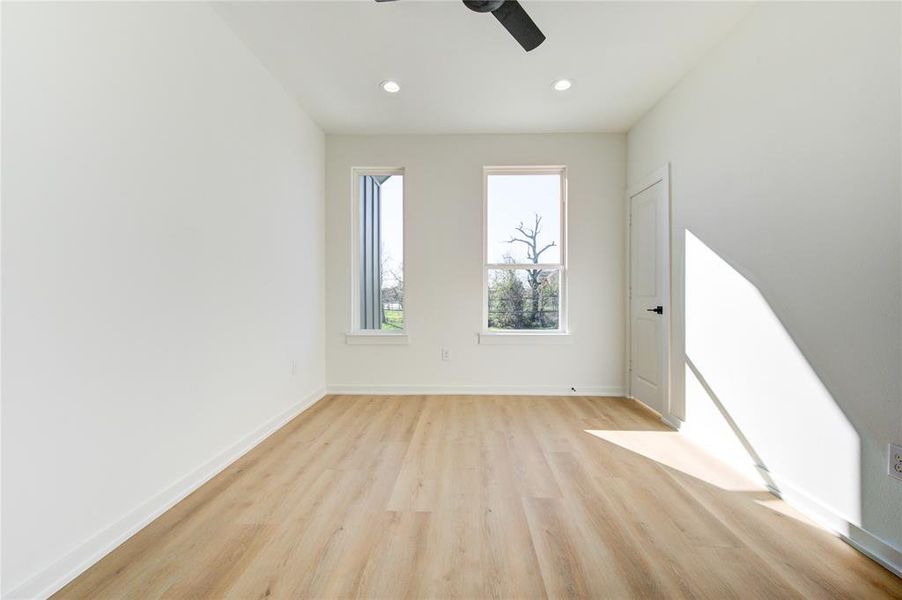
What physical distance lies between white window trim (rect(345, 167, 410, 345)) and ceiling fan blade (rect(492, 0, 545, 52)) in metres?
1.96

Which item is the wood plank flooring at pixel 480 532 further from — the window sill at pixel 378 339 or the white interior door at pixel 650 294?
the window sill at pixel 378 339

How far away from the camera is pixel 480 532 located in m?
1.49

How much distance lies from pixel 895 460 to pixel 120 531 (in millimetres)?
2976

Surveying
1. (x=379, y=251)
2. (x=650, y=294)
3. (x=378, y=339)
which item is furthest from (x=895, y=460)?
(x=379, y=251)

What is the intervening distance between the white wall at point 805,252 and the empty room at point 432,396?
0.5 inches

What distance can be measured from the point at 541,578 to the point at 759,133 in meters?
2.41

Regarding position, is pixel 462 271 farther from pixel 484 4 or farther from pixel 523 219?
pixel 484 4

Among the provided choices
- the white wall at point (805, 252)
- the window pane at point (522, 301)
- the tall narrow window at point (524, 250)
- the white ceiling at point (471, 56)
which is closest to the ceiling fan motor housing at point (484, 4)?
the white ceiling at point (471, 56)

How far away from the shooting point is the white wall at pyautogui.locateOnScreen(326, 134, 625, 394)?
3.58m

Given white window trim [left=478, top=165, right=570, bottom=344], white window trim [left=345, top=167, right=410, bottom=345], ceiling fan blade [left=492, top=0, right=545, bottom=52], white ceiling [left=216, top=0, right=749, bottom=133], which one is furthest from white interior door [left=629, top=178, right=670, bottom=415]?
white window trim [left=345, top=167, right=410, bottom=345]

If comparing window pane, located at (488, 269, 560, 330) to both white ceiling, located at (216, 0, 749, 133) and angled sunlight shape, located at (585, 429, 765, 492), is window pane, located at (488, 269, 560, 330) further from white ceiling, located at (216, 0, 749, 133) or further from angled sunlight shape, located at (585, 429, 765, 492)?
white ceiling, located at (216, 0, 749, 133)

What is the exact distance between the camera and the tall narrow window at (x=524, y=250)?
367cm

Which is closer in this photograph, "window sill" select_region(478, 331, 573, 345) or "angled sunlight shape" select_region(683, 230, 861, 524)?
"angled sunlight shape" select_region(683, 230, 861, 524)

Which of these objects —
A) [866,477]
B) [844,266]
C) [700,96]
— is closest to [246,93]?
[700,96]
